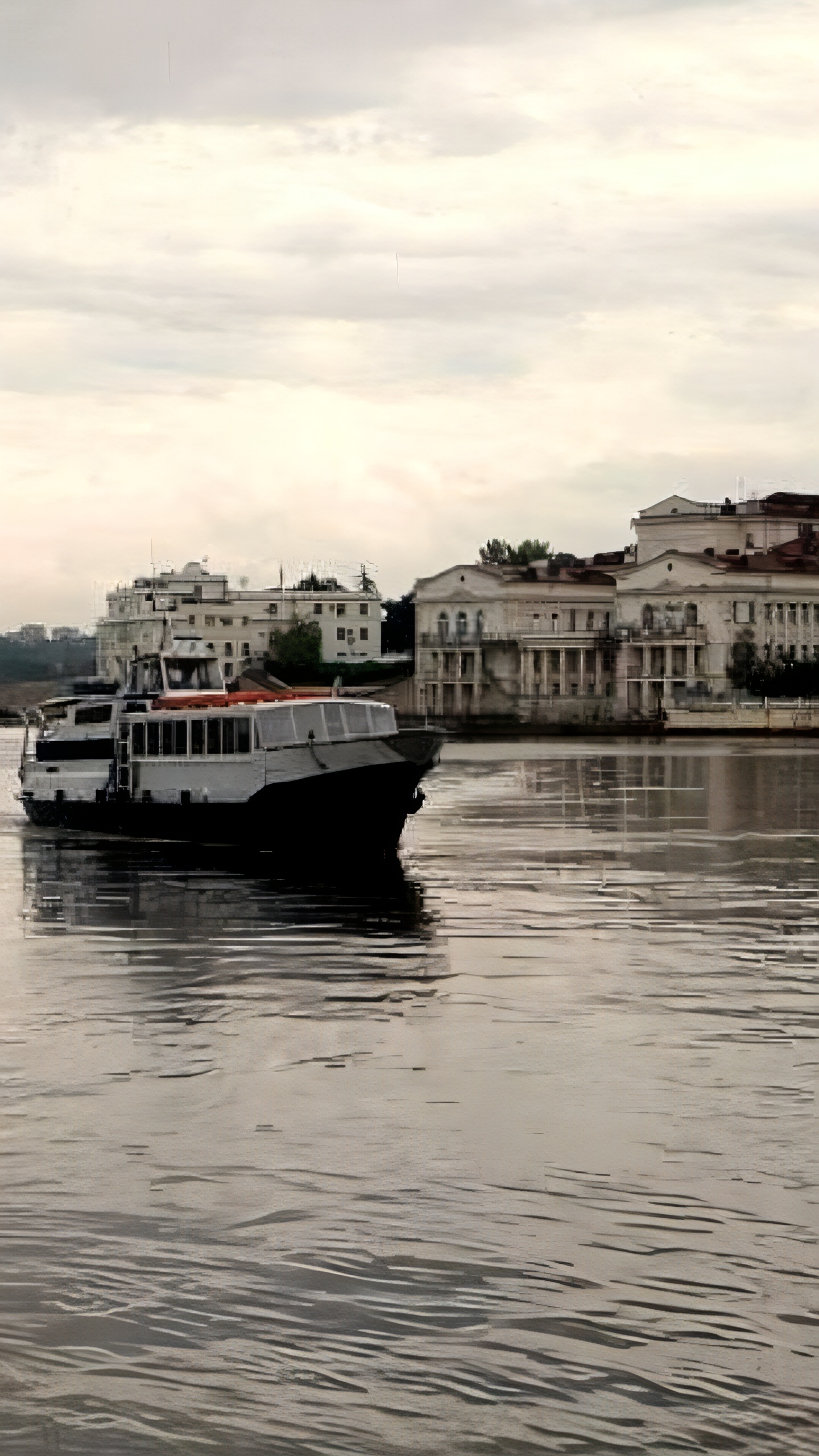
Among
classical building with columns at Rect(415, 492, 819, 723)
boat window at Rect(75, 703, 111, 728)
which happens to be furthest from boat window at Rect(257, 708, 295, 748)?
classical building with columns at Rect(415, 492, 819, 723)

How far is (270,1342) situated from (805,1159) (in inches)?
177

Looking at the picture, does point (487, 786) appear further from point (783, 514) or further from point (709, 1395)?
point (783, 514)

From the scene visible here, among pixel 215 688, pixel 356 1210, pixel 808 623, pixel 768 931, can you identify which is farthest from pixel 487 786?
pixel 808 623

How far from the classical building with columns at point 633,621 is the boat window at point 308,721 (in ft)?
382

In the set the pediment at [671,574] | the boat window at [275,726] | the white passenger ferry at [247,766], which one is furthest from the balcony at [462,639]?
the boat window at [275,726]

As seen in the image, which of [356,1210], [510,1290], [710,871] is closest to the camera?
[510,1290]

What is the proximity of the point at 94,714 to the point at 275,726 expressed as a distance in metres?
8.03

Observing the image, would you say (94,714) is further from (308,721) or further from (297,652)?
(297,652)

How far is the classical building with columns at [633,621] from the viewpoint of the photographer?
536ft

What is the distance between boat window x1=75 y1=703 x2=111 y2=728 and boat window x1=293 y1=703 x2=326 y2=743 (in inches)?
292

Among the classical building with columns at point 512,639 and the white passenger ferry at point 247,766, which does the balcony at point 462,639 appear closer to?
the classical building with columns at point 512,639

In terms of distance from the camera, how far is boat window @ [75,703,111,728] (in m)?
46.2

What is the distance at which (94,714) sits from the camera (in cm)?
4656

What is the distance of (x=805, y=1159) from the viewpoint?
13.2m
